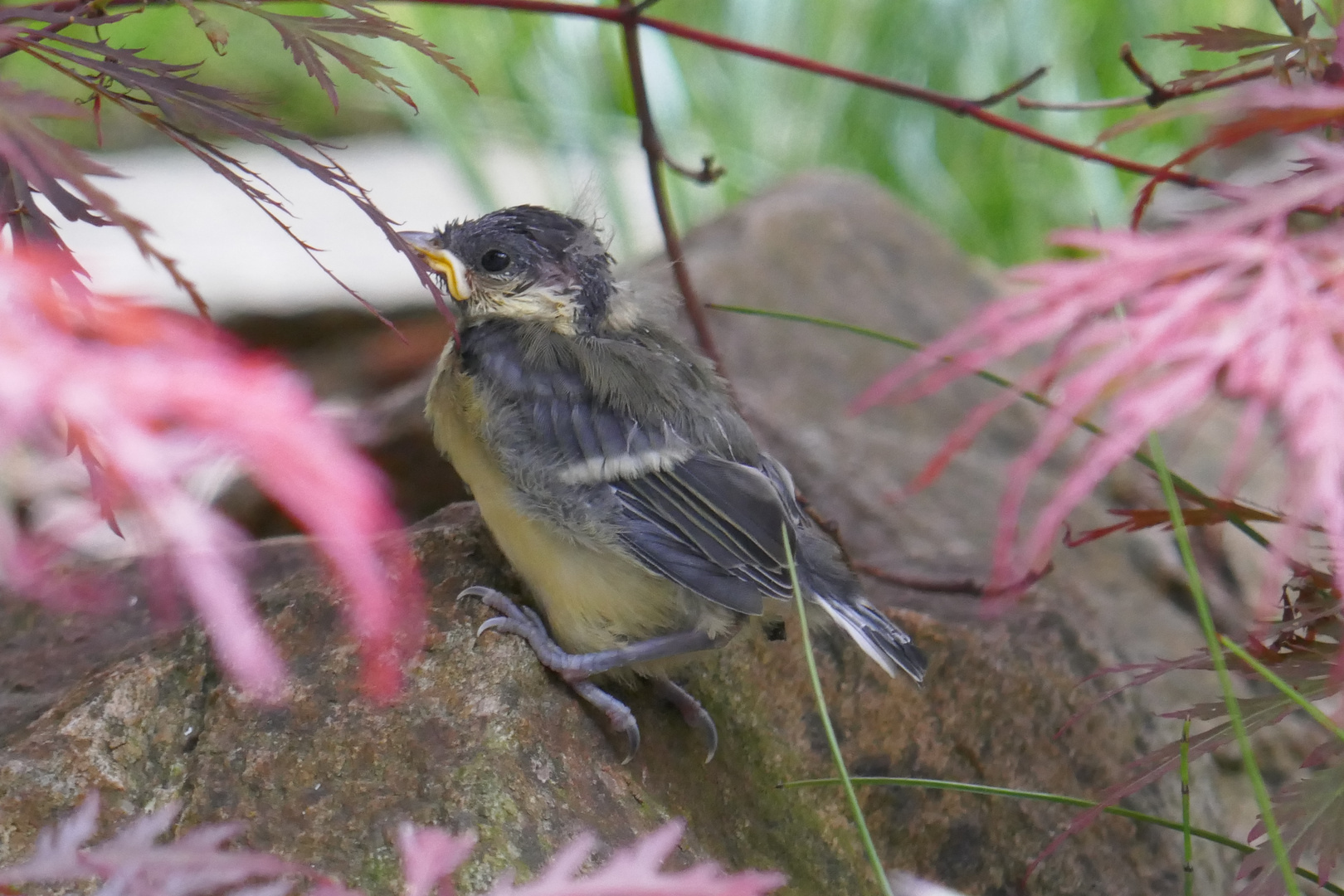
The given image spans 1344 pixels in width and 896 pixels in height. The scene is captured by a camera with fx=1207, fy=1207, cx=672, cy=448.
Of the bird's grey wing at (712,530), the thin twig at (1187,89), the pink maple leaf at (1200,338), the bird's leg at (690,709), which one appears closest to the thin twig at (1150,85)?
the thin twig at (1187,89)

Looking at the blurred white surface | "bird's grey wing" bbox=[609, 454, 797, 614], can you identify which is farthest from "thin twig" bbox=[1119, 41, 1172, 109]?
the blurred white surface

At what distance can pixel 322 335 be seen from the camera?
16.0ft

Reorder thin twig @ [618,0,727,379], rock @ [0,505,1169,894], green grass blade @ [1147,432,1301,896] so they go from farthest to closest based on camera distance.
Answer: thin twig @ [618,0,727,379] → rock @ [0,505,1169,894] → green grass blade @ [1147,432,1301,896]

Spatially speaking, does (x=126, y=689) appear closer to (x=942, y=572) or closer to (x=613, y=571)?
(x=613, y=571)

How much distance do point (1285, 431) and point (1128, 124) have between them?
0.97 feet

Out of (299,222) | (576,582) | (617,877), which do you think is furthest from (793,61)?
(299,222)

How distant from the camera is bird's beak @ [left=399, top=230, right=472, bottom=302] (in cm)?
184

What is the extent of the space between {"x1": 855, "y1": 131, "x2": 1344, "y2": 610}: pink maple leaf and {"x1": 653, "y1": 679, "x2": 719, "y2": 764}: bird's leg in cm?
98

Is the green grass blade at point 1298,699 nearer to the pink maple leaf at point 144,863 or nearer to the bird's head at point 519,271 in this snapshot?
the pink maple leaf at point 144,863

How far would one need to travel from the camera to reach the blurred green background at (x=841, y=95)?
503 centimetres

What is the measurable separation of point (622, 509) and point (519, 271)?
485mm

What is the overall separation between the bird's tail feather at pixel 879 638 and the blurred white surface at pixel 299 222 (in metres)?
3.19

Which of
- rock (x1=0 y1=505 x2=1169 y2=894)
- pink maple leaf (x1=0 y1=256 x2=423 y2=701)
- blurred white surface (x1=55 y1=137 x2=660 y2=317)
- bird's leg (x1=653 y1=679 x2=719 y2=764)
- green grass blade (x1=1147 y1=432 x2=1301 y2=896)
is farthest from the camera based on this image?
blurred white surface (x1=55 y1=137 x2=660 y2=317)

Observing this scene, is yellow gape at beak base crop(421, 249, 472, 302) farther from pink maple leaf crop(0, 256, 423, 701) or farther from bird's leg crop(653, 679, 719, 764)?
pink maple leaf crop(0, 256, 423, 701)
